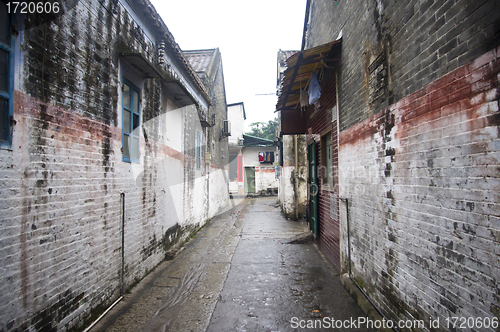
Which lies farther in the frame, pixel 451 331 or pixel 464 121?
pixel 451 331

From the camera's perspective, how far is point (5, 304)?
2049 mm

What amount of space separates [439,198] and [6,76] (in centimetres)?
371

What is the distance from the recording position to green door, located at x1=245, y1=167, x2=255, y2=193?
21.0 meters

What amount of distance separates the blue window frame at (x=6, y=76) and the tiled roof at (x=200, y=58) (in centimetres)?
883

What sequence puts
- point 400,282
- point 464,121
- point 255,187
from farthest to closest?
1. point 255,187
2. point 400,282
3. point 464,121

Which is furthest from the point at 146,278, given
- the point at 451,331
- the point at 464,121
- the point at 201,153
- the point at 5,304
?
the point at 201,153

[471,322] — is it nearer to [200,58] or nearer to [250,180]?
[200,58]

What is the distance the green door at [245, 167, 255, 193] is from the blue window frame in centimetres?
1905

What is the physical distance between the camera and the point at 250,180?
69.4 ft

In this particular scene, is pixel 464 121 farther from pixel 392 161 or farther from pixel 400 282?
pixel 400 282

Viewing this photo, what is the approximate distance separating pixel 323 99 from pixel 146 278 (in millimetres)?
5031

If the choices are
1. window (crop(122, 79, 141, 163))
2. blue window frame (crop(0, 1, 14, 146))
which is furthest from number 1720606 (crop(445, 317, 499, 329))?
window (crop(122, 79, 141, 163))

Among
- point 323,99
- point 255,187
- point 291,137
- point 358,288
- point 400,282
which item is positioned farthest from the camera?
point 255,187

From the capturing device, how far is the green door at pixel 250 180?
21.0 meters
